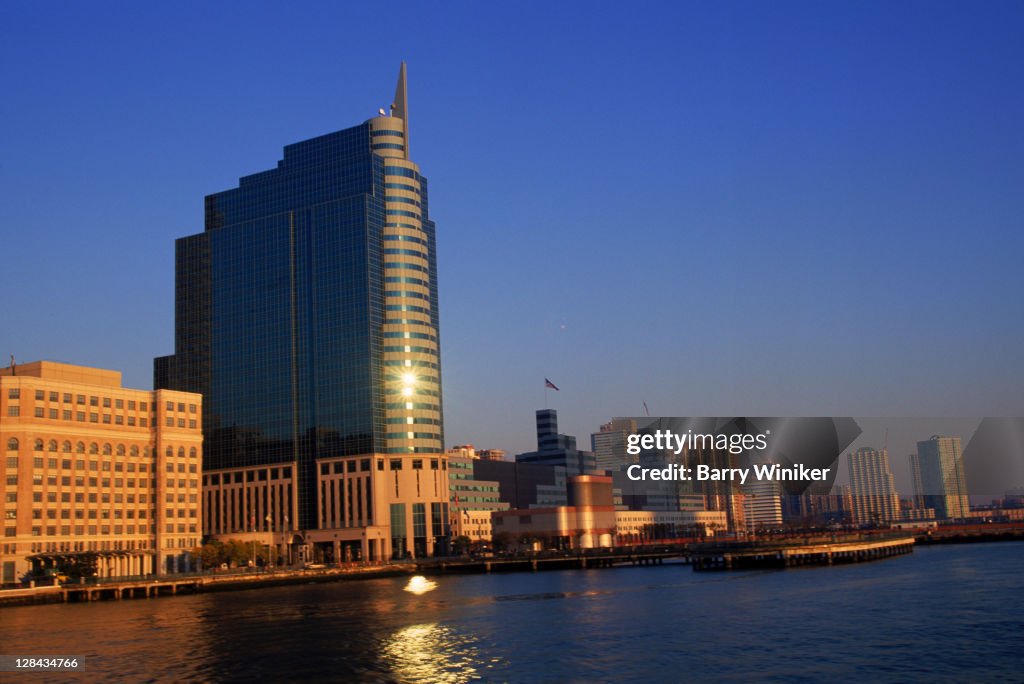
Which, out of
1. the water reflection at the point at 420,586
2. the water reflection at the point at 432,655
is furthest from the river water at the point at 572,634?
the water reflection at the point at 420,586

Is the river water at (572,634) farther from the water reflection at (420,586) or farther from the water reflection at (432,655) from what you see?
the water reflection at (420,586)

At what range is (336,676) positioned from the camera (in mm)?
71812

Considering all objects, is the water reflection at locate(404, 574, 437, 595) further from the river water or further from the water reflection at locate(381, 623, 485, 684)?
the water reflection at locate(381, 623, 485, 684)

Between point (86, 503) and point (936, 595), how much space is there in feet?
509

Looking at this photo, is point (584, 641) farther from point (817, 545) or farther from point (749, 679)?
point (817, 545)

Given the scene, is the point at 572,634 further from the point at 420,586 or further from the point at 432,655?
the point at 420,586

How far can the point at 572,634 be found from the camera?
9212 centimetres

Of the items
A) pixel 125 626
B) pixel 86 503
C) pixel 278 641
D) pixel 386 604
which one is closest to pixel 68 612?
pixel 125 626

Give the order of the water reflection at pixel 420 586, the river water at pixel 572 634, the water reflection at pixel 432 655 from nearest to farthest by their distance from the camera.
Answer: the water reflection at pixel 432 655, the river water at pixel 572 634, the water reflection at pixel 420 586

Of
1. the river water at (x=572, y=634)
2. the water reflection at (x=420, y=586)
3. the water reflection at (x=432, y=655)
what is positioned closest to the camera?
the water reflection at (x=432, y=655)

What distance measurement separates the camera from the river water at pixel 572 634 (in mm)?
71562

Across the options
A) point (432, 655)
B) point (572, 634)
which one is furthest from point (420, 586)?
point (432, 655)

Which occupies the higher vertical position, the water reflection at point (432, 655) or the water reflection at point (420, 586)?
the water reflection at point (432, 655)

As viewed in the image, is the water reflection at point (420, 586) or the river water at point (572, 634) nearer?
the river water at point (572, 634)
